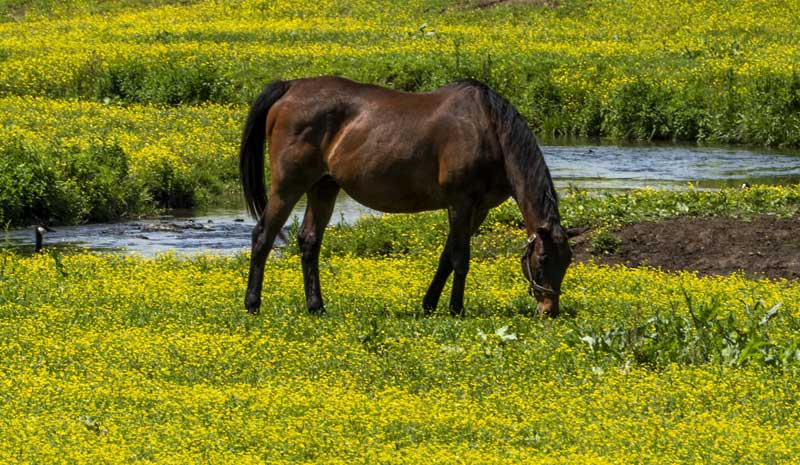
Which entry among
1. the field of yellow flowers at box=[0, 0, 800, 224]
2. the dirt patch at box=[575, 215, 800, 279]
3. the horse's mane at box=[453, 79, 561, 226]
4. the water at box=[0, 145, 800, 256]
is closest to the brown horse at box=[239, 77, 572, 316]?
the horse's mane at box=[453, 79, 561, 226]

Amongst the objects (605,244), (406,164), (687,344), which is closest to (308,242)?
(406,164)

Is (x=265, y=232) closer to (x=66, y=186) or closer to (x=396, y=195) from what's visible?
(x=396, y=195)

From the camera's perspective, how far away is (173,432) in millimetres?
9078

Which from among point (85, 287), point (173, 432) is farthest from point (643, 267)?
point (173, 432)

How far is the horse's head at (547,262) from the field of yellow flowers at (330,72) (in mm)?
9763

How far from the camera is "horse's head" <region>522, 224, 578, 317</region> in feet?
40.8

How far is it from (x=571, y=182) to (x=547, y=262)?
12.6 metres

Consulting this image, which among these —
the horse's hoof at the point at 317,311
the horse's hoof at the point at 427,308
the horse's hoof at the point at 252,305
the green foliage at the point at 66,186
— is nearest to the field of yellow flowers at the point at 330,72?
the green foliage at the point at 66,186

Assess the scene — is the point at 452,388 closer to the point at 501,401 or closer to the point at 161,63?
the point at 501,401

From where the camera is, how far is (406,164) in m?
13.1

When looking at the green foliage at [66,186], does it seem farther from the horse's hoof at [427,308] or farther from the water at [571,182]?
the horse's hoof at [427,308]

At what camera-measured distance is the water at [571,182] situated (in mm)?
19656

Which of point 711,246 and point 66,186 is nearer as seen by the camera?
point 711,246

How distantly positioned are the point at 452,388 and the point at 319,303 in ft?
10.5
